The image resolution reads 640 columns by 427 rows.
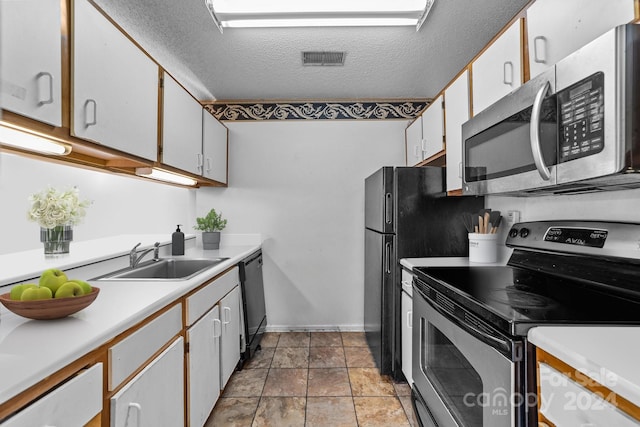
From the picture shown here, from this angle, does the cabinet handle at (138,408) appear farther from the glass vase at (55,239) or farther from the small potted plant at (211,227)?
the small potted plant at (211,227)

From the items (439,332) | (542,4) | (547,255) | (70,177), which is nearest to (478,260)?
(547,255)

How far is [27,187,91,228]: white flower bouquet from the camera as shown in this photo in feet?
5.30

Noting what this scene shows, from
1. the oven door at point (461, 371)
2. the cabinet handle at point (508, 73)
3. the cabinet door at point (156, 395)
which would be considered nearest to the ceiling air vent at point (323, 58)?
the cabinet handle at point (508, 73)

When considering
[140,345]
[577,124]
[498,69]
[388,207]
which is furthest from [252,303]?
[577,124]

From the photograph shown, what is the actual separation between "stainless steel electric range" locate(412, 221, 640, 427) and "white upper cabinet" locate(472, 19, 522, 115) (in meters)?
0.66

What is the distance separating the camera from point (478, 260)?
212 centimetres

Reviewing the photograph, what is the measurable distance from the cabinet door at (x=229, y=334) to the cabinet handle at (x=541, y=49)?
79.0 inches

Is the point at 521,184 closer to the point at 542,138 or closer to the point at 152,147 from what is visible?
the point at 542,138

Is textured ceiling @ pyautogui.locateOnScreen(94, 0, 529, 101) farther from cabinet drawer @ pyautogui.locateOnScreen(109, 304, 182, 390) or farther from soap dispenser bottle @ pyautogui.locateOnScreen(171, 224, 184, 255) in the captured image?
cabinet drawer @ pyautogui.locateOnScreen(109, 304, 182, 390)

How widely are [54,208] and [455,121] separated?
2.24m

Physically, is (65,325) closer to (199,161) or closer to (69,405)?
(69,405)

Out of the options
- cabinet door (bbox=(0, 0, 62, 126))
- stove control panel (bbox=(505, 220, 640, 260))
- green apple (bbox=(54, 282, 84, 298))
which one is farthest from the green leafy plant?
stove control panel (bbox=(505, 220, 640, 260))

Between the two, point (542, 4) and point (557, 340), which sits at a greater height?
point (542, 4)

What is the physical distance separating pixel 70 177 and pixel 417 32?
2.48m
